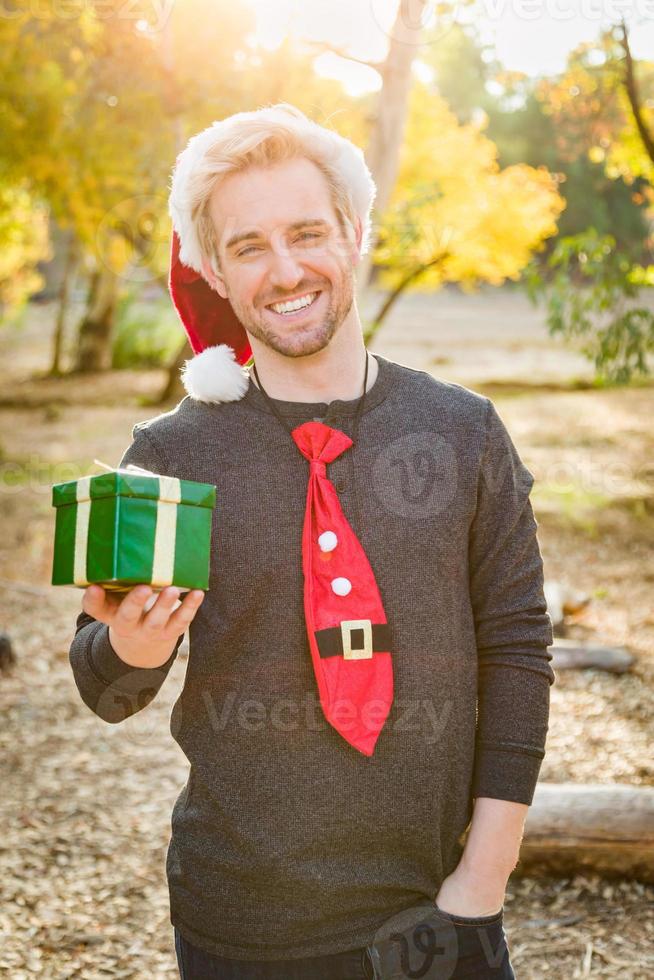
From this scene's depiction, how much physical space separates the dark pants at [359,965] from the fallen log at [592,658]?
3.77 meters

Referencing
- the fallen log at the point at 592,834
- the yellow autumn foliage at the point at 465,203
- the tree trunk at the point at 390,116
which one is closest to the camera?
the fallen log at the point at 592,834

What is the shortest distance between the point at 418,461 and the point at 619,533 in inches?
294

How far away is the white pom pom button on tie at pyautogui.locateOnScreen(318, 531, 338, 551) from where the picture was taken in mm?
1733

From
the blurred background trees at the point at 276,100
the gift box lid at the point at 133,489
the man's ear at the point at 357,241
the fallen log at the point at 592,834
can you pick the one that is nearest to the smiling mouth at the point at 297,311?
the man's ear at the point at 357,241

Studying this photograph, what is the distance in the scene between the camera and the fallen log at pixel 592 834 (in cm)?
322

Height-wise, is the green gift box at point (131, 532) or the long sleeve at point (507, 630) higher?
the green gift box at point (131, 532)

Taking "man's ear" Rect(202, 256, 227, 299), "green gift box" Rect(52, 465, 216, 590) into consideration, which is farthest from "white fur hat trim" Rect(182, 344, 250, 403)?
"green gift box" Rect(52, 465, 216, 590)

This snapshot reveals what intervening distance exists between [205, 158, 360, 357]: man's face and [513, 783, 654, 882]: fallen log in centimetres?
212

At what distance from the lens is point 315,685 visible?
1761mm

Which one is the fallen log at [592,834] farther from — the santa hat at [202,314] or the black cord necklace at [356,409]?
the santa hat at [202,314]

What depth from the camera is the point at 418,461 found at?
1839 mm

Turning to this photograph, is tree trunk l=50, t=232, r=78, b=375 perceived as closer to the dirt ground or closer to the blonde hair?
the dirt ground

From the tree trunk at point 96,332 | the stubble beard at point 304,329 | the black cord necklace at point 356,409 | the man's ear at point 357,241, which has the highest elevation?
the tree trunk at point 96,332

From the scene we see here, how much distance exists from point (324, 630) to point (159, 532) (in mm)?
380
